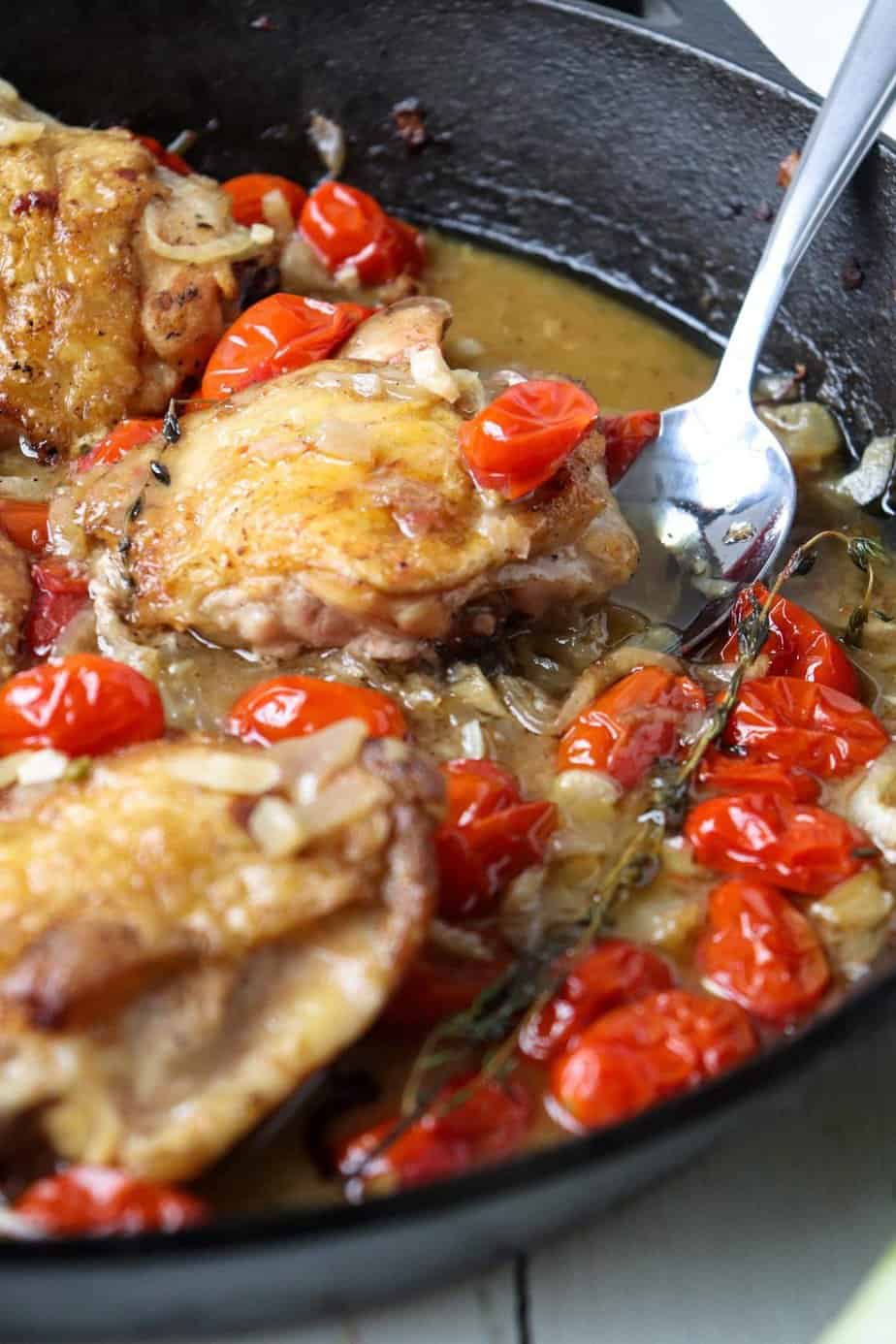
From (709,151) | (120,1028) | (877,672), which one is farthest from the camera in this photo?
(709,151)

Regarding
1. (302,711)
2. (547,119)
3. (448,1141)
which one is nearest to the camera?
(448,1141)

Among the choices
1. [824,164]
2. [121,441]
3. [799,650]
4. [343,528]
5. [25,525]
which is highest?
[824,164]

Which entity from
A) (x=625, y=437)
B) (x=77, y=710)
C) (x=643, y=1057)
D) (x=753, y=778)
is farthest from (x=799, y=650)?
(x=77, y=710)

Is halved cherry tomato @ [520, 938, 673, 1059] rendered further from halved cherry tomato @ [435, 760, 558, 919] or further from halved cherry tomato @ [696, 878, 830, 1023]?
halved cherry tomato @ [435, 760, 558, 919]

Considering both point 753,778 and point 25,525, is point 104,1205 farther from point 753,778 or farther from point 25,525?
point 25,525

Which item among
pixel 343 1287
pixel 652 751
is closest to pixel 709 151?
pixel 652 751

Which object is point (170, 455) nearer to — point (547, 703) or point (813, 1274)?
point (547, 703)

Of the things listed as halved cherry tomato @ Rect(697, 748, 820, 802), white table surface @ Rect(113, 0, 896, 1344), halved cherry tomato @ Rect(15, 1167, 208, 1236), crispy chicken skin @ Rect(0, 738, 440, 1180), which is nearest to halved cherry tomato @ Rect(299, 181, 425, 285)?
halved cherry tomato @ Rect(697, 748, 820, 802)
